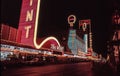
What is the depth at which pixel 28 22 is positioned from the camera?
38.2 metres

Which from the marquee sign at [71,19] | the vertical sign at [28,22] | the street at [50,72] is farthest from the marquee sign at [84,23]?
the street at [50,72]

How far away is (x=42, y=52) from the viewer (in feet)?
166

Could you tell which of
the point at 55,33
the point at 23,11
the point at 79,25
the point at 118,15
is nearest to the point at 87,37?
the point at 79,25

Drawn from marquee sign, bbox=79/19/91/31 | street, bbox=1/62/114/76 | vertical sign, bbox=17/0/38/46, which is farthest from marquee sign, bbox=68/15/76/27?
street, bbox=1/62/114/76

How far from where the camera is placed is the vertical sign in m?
37.8

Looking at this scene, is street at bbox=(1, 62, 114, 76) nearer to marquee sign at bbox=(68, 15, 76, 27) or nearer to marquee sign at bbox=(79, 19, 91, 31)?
marquee sign at bbox=(68, 15, 76, 27)

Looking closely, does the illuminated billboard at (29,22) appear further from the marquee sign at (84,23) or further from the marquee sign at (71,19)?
the marquee sign at (84,23)

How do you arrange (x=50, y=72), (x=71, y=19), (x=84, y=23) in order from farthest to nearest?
1. (x=84, y=23)
2. (x=71, y=19)
3. (x=50, y=72)

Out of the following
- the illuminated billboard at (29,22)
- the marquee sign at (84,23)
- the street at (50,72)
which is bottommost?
the street at (50,72)

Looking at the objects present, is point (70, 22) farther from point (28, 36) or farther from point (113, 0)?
point (113, 0)

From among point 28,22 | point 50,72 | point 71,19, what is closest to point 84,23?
point 71,19

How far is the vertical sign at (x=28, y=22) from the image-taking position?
37.8m

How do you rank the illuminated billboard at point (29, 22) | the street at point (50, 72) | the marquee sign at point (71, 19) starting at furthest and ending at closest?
the marquee sign at point (71, 19)
the illuminated billboard at point (29, 22)
the street at point (50, 72)

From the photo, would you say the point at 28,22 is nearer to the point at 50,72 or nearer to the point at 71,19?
the point at 50,72
